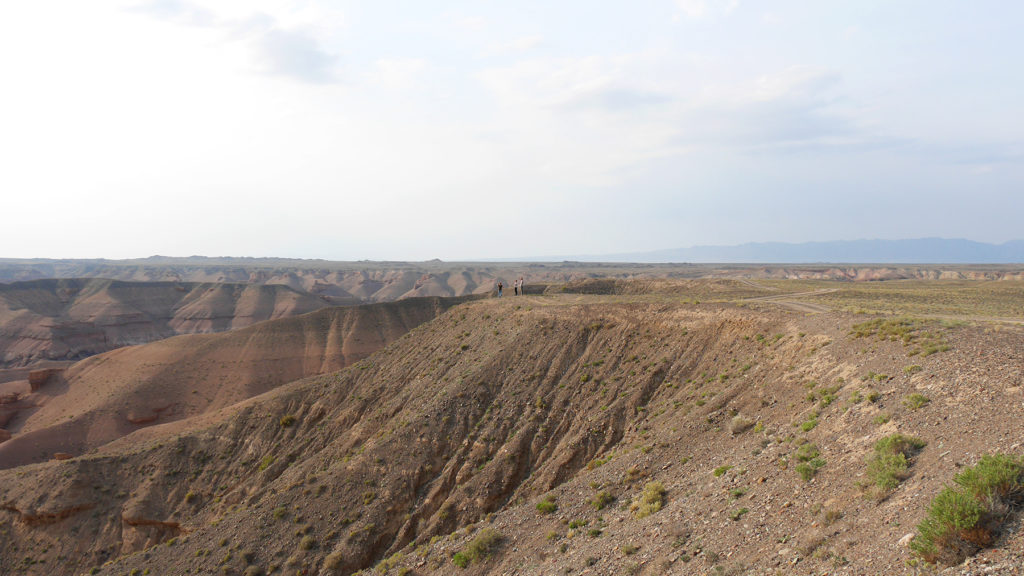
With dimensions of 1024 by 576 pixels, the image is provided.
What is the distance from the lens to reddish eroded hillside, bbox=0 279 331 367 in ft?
299

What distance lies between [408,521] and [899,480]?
19.8 m

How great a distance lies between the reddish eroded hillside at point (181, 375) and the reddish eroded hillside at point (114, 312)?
37.2 metres

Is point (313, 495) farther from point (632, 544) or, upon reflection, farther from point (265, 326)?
point (265, 326)

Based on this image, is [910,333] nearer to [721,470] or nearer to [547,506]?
[721,470]

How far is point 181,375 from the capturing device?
6141cm

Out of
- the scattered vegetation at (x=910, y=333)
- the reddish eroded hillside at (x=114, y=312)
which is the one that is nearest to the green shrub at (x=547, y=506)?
the scattered vegetation at (x=910, y=333)

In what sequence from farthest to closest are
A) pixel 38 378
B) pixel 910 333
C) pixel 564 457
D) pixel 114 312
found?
pixel 114 312 → pixel 38 378 → pixel 564 457 → pixel 910 333

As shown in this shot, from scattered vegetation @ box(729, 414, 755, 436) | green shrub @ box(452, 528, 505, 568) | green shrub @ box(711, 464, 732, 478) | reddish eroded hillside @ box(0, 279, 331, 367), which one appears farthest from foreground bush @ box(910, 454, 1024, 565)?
reddish eroded hillside @ box(0, 279, 331, 367)

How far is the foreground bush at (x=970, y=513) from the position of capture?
7.65 meters

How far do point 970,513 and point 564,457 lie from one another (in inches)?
643

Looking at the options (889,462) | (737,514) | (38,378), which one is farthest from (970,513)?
(38,378)

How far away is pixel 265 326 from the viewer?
241 feet

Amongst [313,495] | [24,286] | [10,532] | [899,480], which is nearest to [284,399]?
[313,495]

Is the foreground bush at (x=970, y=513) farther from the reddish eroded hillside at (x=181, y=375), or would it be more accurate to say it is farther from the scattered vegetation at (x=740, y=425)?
the reddish eroded hillside at (x=181, y=375)
